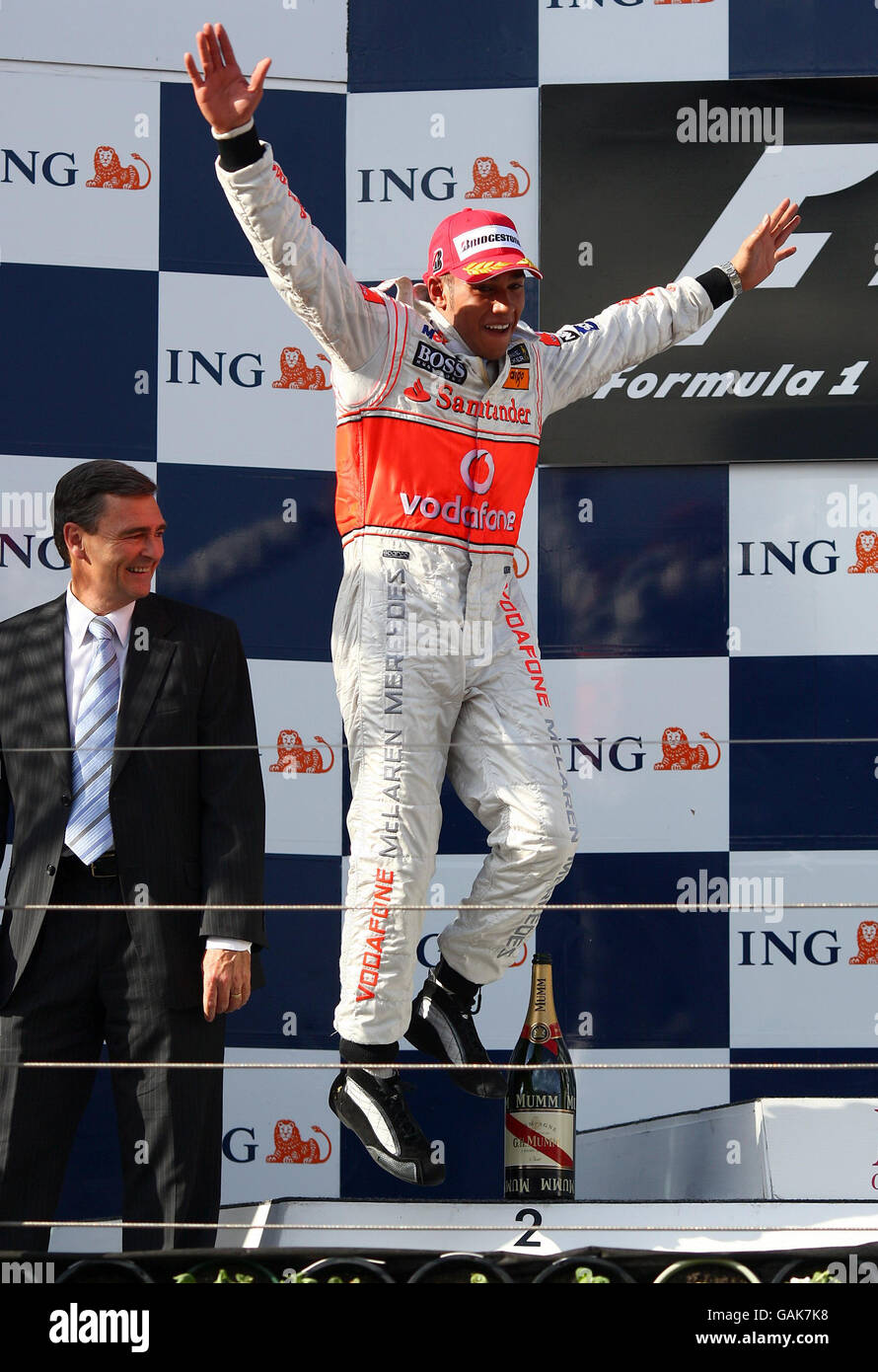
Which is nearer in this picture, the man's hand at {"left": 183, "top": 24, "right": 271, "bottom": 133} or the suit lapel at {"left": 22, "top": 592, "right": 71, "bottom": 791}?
the man's hand at {"left": 183, "top": 24, "right": 271, "bottom": 133}

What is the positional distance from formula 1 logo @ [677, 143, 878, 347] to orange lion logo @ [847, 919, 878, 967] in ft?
3.58

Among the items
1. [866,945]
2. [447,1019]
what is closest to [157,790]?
[447,1019]

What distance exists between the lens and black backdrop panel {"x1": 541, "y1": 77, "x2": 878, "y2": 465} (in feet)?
10.6

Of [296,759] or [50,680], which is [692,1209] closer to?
[50,680]

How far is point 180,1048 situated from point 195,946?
132 mm

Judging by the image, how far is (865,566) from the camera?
127 inches

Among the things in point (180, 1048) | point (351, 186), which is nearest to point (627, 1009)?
point (180, 1048)

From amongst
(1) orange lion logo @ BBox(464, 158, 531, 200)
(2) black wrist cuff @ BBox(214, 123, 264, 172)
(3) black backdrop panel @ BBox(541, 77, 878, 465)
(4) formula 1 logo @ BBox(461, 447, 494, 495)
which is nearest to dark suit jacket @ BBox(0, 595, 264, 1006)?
(4) formula 1 logo @ BBox(461, 447, 494, 495)

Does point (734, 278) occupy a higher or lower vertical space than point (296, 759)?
higher

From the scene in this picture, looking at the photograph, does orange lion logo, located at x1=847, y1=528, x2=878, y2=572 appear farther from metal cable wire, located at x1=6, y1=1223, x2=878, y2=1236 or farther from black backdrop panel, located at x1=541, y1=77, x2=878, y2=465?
metal cable wire, located at x1=6, y1=1223, x2=878, y2=1236

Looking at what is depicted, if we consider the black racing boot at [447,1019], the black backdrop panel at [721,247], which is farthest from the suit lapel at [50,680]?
the black backdrop panel at [721,247]

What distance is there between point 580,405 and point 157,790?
1.33 m

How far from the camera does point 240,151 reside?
7.10 feet

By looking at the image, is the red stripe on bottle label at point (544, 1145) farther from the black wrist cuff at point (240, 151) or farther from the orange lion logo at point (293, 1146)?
the black wrist cuff at point (240, 151)
